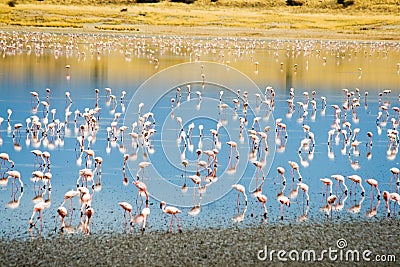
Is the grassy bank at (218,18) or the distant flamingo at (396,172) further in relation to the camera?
the grassy bank at (218,18)

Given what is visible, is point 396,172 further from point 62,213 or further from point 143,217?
point 62,213

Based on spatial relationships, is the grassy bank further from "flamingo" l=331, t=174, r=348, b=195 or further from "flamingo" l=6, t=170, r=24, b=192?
"flamingo" l=6, t=170, r=24, b=192

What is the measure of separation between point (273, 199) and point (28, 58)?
23.2 metres

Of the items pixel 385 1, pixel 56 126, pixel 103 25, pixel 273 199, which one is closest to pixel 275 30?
pixel 103 25

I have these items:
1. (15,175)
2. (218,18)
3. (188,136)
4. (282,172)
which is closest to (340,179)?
(282,172)

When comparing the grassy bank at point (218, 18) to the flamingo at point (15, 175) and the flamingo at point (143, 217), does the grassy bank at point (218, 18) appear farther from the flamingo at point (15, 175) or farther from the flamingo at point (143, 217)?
the flamingo at point (143, 217)

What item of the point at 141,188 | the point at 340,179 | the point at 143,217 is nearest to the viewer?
the point at 143,217

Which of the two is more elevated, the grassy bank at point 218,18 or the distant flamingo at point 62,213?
the grassy bank at point 218,18

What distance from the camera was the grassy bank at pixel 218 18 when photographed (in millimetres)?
58906

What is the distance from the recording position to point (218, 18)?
67250mm

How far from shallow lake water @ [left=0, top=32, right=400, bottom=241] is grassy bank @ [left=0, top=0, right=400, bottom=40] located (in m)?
24.7

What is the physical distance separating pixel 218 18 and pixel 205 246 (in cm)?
5958

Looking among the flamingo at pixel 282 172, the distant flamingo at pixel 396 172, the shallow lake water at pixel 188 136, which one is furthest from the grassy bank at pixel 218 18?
the flamingo at pixel 282 172

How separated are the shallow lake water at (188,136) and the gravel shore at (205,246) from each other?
367mm
